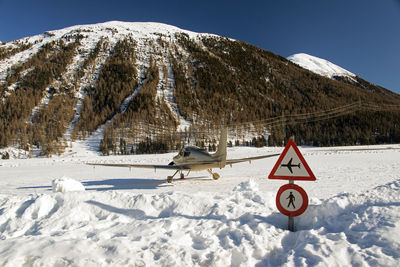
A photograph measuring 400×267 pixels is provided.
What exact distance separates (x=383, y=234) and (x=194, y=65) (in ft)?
348

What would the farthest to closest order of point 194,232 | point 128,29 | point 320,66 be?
point 320,66 → point 128,29 → point 194,232

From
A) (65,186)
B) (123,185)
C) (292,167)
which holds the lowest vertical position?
(123,185)

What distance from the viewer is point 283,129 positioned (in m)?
58.4

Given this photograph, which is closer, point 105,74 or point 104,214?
point 104,214

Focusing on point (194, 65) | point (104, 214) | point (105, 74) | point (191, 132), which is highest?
point (194, 65)

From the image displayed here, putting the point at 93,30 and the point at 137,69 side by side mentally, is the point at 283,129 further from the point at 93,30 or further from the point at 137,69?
the point at 93,30

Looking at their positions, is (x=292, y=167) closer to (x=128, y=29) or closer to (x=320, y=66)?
(x=128, y=29)

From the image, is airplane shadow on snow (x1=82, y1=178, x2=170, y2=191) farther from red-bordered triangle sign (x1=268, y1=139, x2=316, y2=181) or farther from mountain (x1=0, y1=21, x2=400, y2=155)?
mountain (x1=0, y1=21, x2=400, y2=155)

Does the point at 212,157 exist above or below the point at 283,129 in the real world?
below

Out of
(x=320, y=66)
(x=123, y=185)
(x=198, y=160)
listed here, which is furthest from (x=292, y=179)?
(x=320, y=66)

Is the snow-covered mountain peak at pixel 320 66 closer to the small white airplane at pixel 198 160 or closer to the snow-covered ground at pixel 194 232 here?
the small white airplane at pixel 198 160

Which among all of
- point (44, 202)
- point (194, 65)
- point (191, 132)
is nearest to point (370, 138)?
point (191, 132)

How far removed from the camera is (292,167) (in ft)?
12.4

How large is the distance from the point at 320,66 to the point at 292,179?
20015cm
